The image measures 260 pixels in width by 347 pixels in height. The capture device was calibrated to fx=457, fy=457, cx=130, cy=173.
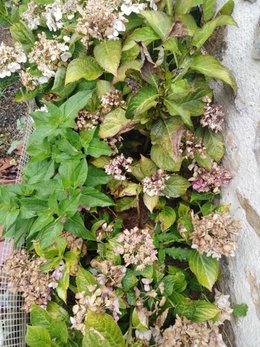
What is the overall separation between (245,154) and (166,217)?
0.44m

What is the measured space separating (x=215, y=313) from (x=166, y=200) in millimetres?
548

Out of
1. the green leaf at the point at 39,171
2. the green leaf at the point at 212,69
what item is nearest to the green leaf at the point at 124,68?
the green leaf at the point at 212,69

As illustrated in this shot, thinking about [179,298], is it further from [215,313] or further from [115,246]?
[115,246]

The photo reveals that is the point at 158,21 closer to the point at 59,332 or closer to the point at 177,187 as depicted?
the point at 177,187

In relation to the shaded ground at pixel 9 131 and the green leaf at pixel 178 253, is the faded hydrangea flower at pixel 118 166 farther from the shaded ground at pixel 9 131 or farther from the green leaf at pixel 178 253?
the shaded ground at pixel 9 131

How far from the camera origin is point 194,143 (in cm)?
186

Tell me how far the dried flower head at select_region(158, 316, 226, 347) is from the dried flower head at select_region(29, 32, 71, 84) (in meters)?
1.12

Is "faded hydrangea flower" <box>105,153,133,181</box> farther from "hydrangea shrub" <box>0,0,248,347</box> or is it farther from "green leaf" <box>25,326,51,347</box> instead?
"green leaf" <box>25,326,51,347</box>

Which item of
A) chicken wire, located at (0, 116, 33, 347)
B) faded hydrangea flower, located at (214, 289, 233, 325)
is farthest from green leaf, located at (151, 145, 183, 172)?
chicken wire, located at (0, 116, 33, 347)

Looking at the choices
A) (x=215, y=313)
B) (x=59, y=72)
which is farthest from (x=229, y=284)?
(x=59, y=72)

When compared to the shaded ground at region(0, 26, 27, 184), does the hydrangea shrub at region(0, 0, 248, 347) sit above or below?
above

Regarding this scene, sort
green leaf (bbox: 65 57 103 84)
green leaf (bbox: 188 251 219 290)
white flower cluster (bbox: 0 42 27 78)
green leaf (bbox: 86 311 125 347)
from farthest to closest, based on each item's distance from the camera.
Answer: white flower cluster (bbox: 0 42 27 78)
green leaf (bbox: 65 57 103 84)
green leaf (bbox: 188 251 219 290)
green leaf (bbox: 86 311 125 347)

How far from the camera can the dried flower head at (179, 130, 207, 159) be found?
5.98 feet

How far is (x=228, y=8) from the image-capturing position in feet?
5.57
